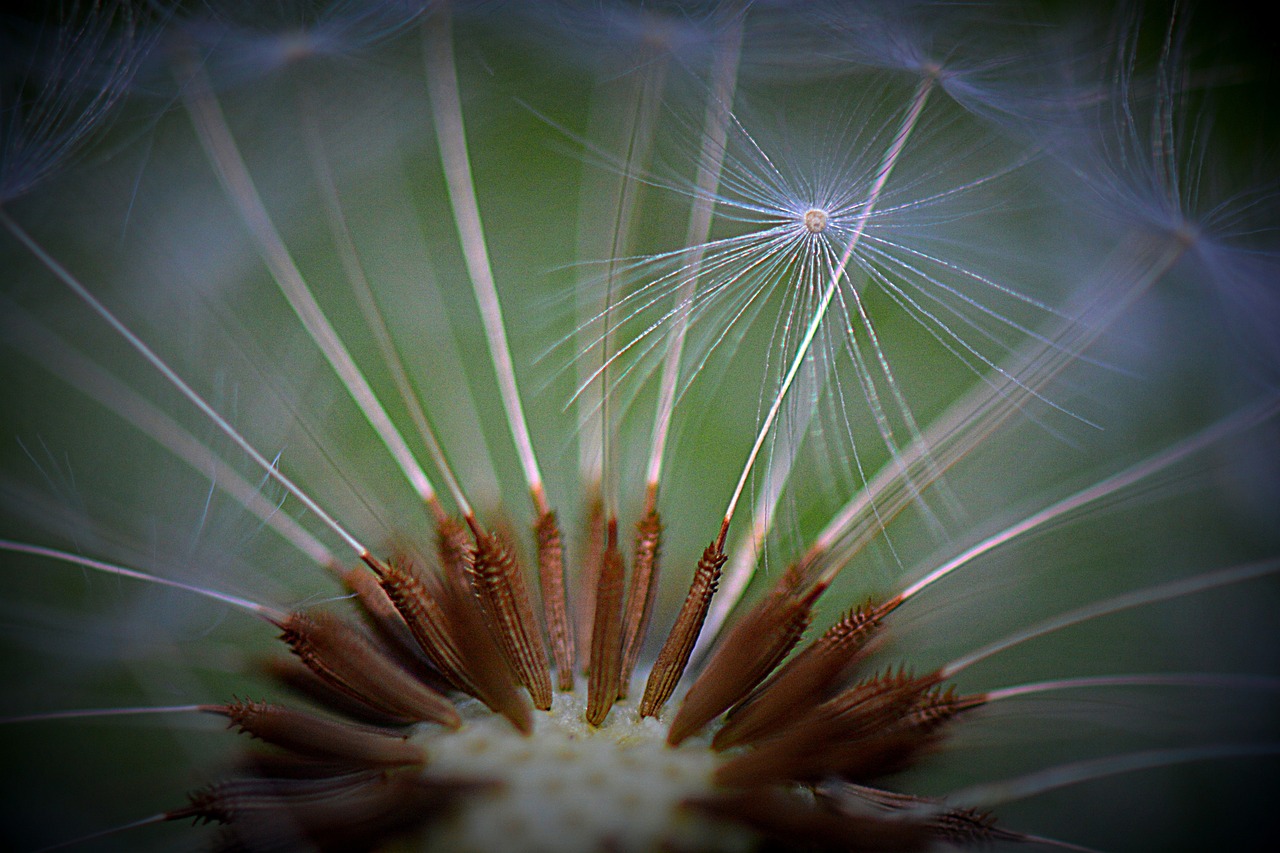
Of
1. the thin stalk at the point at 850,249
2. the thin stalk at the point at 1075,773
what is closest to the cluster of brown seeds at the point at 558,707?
the thin stalk at the point at 1075,773

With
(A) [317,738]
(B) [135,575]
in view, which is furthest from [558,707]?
(B) [135,575]

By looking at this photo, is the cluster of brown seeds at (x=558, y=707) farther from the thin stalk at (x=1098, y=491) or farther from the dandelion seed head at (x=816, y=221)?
the dandelion seed head at (x=816, y=221)

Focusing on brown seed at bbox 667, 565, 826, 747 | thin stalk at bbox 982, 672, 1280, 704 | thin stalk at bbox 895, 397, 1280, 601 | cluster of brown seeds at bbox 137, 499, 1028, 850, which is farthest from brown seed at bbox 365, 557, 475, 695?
thin stalk at bbox 982, 672, 1280, 704

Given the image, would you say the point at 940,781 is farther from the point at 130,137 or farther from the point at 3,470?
the point at 130,137

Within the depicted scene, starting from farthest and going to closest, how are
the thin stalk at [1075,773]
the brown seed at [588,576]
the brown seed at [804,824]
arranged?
1. the brown seed at [588,576]
2. the thin stalk at [1075,773]
3. the brown seed at [804,824]

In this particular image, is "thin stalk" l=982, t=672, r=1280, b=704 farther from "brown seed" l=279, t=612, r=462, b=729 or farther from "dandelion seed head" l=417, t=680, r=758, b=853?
"brown seed" l=279, t=612, r=462, b=729

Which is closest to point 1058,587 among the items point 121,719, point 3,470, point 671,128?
point 671,128

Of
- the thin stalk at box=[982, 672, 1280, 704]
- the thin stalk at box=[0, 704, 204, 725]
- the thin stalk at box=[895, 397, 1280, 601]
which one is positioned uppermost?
the thin stalk at box=[895, 397, 1280, 601]
